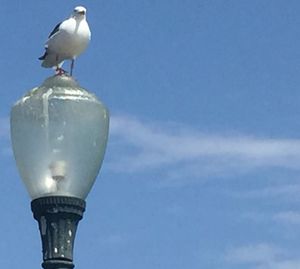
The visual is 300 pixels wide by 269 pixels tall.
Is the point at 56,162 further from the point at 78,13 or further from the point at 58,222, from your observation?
the point at 78,13

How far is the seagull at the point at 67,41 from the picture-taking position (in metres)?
8.02

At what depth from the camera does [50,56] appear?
823cm

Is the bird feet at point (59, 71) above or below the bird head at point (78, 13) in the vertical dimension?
below

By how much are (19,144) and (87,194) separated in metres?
0.69

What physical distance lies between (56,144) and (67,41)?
4.82 ft

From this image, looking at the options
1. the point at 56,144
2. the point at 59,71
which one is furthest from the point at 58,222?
the point at 59,71

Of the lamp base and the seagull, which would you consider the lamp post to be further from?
the seagull

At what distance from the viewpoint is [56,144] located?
6887 millimetres

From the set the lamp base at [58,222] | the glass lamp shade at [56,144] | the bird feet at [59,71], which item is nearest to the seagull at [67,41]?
the bird feet at [59,71]

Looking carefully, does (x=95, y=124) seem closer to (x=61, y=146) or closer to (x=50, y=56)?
(x=61, y=146)

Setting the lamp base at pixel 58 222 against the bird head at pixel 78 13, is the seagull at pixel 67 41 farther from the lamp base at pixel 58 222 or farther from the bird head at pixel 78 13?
the lamp base at pixel 58 222

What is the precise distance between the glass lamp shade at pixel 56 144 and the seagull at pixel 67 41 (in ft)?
3.05

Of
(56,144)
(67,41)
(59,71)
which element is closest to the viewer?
(56,144)

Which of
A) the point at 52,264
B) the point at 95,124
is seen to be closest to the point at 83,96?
the point at 95,124
